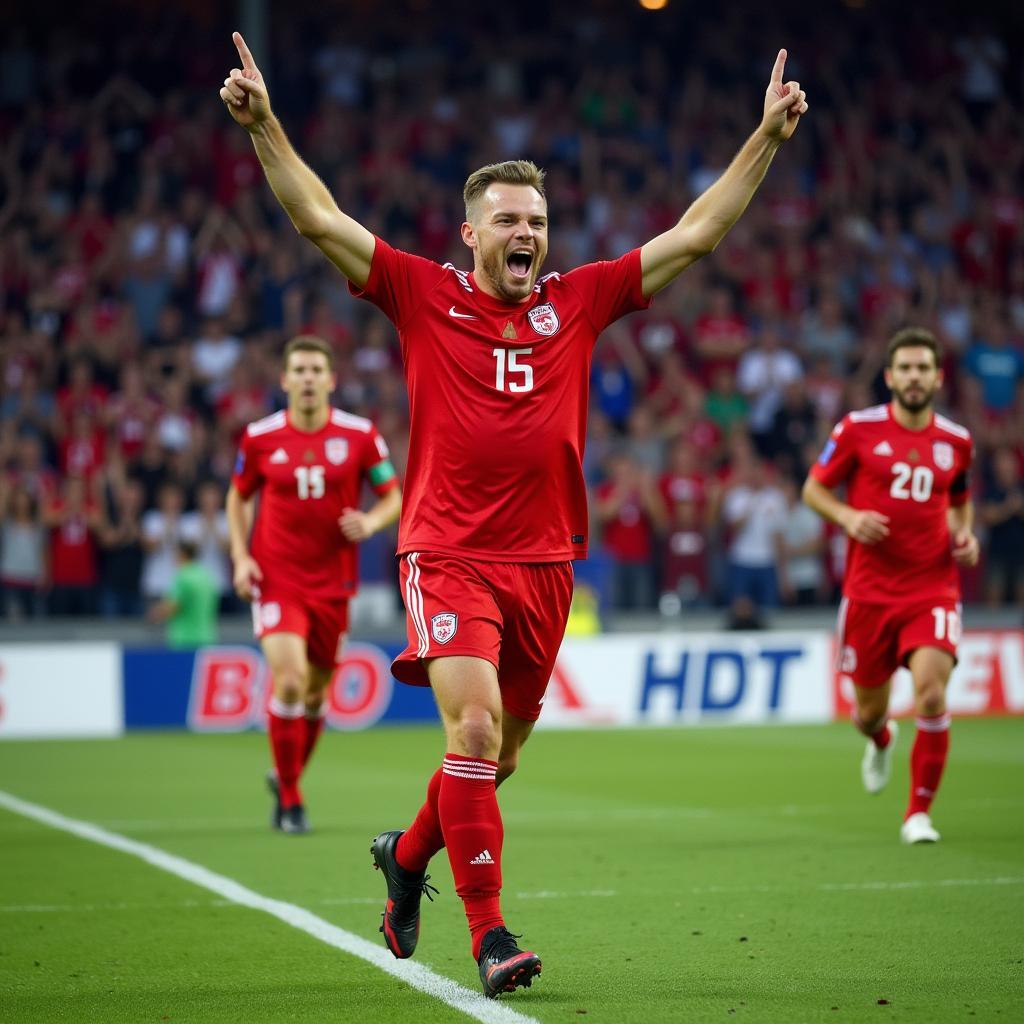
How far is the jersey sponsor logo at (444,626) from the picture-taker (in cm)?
579

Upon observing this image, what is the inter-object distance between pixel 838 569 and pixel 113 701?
816 cm

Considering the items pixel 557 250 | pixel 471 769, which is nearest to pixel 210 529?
pixel 557 250

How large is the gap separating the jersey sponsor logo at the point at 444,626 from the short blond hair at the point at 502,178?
1383 mm

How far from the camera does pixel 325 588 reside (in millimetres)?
10492

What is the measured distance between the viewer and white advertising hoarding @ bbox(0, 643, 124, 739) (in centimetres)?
1662

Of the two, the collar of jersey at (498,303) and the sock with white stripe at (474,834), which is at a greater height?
the collar of jersey at (498,303)

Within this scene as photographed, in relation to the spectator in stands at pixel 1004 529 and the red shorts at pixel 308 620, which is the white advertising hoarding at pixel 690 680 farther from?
the red shorts at pixel 308 620

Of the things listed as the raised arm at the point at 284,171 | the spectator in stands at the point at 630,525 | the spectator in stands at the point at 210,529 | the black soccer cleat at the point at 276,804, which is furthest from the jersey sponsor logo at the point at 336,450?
the spectator in stands at the point at 630,525

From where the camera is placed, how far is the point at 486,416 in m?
5.99

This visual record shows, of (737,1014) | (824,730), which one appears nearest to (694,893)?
(737,1014)

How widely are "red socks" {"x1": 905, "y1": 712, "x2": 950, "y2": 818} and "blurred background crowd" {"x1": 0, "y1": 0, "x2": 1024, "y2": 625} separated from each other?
29.4 feet

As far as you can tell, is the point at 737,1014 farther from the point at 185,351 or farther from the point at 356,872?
the point at 185,351

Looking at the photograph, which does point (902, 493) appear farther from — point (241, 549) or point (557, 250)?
point (557, 250)

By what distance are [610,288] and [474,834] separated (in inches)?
76.8
